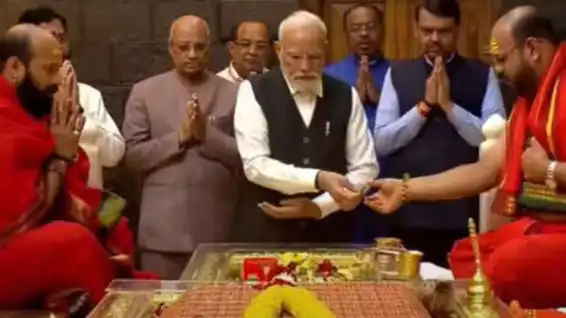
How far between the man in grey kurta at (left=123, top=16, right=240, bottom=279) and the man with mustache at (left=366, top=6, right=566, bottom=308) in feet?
2.82

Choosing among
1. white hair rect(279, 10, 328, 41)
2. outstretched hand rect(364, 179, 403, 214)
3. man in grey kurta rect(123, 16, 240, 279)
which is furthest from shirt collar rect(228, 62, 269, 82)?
outstretched hand rect(364, 179, 403, 214)

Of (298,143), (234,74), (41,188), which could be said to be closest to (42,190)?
(41,188)

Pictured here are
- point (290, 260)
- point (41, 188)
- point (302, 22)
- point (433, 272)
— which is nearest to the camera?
point (290, 260)

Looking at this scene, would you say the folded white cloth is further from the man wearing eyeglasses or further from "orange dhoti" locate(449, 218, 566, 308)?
the man wearing eyeglasses

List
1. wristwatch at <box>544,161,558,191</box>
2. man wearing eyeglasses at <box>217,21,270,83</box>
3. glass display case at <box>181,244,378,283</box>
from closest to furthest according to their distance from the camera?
glass display case at <box>181,244,378,283</box>
wristwatch at <box>544,161,558,191</box>
man wearing eyeglasses at <box>217,21,270,83</box>

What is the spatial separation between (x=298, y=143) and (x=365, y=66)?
61 centimetres

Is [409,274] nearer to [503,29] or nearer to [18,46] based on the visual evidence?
[503,29]

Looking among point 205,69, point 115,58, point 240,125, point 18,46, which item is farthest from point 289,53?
point 115,58

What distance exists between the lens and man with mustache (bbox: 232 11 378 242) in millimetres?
3980

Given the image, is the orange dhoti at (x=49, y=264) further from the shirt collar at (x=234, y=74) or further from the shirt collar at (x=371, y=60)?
the shirt collar at (x=371, y=60)

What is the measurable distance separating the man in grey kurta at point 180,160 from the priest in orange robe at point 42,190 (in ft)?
1.57

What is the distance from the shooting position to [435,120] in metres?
4.28

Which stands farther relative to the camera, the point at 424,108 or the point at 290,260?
the point at 424,108

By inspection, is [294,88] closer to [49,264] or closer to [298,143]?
[298,143]
